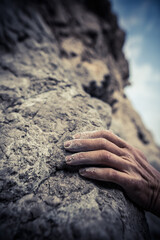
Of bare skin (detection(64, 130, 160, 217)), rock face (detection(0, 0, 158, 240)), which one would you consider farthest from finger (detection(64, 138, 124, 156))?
rock face (detection(0, 0, 158, 240))

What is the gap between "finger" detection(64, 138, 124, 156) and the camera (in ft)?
3.19

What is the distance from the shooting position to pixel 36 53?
6.13 ft

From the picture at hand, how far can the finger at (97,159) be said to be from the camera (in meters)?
0.91

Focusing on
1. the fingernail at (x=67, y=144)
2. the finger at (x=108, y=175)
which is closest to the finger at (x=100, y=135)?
the fingernail at (x=67, y=144)

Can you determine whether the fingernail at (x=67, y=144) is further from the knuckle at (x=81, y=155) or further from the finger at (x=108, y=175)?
the finger at (x=108, y=175)

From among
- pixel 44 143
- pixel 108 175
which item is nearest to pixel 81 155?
pixel 108 175

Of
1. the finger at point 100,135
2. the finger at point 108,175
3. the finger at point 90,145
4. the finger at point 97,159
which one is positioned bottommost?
the finger at point 108,175

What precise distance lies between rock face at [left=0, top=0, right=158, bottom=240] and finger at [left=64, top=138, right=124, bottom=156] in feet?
0.42

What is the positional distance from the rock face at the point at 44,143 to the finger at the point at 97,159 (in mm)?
101

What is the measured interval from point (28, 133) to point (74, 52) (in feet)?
8.00

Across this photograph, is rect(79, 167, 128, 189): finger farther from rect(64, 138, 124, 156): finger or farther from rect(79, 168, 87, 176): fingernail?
rect(64, 138, 124, 156): finger

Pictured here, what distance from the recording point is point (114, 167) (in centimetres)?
94

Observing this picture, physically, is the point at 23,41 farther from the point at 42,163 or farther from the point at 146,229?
the point at 146,229

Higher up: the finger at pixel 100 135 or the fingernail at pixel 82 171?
the finger at pixel 100 135
